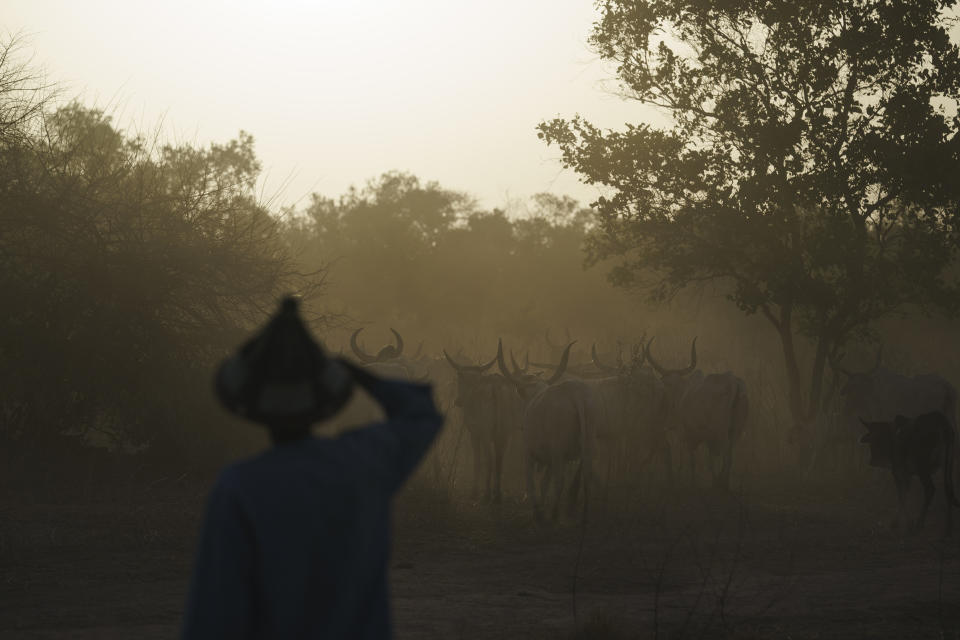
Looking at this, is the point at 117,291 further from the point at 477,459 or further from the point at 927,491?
the point at 927,491

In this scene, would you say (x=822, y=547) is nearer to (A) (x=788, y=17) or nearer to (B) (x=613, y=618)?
(B) (x=613, y=618)

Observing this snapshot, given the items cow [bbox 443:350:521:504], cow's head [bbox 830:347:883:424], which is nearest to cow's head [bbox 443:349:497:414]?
cow [bbox 443:350:521:504]

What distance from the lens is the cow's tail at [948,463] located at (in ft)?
38.6

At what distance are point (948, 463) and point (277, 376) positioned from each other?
1059cm

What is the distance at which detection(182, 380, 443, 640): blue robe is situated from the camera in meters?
2.78

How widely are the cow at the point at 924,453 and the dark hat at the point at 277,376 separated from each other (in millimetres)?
10272

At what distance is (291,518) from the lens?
A: 2826 mm

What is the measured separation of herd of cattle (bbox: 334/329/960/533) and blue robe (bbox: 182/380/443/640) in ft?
31.5

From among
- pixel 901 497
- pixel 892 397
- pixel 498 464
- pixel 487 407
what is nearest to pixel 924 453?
pixel 901 497

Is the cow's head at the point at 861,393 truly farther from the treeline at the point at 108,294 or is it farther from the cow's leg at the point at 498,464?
the treeline at the point at 108,294

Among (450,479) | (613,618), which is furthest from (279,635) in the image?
(450,479)

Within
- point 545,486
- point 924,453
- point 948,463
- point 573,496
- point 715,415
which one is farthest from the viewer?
point 715,415

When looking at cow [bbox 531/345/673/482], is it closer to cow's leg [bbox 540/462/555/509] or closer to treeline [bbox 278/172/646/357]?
cow's leg [bbox 540/462/555/509]

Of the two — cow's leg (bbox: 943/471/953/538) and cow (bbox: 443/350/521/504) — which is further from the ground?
cow (bbox: 443/350/521/504)
